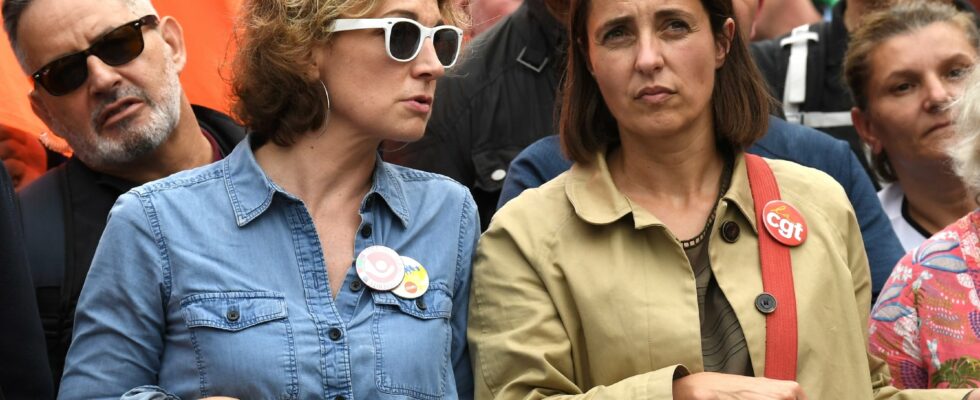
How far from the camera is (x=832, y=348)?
3627 mm

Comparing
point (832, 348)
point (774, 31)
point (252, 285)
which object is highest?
point (774, 31)

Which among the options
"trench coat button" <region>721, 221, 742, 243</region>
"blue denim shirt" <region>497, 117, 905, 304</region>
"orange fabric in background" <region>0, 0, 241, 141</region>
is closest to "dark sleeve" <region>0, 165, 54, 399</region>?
"blue denim shirt" <region>497, 117, 905, 304</region>

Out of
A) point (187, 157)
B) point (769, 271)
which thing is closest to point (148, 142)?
point (187, 157)

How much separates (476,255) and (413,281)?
0.26 metres

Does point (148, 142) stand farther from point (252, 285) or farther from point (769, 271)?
point (769, 271)

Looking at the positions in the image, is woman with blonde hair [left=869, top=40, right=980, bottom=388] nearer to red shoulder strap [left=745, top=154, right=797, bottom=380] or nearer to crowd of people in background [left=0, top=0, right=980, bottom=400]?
crowd of people in background [left=0, top=0, right=980, bottom=400]

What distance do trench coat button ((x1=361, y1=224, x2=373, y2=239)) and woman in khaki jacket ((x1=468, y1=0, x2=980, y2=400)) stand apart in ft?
0.99

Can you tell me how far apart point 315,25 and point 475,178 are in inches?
56.8

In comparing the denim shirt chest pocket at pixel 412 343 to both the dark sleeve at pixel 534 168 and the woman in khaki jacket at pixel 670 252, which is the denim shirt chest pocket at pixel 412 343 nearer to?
the woman in khaki jacket at pixel 670 252

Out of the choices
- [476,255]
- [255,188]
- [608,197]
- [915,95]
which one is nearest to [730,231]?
[608,197]

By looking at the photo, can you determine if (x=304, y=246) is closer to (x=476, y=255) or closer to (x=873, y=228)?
(x=476, y=255)

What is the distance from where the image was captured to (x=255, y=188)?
12.0ft

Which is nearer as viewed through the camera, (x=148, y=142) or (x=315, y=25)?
(x=315, y=25)

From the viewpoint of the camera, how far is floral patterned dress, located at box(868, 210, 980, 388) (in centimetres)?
404
